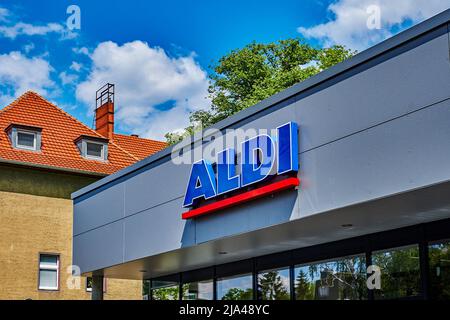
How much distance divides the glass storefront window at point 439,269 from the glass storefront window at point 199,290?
7161mm

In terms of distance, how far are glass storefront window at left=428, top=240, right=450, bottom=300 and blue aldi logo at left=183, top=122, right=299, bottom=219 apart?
2555 mm

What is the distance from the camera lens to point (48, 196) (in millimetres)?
31109

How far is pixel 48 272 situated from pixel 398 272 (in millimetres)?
19833

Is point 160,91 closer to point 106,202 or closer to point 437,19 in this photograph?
point 106,202

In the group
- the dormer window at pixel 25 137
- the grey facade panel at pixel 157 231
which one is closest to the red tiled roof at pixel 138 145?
the dormer window at pixel 25 137

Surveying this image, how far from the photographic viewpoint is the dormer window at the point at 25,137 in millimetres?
31984

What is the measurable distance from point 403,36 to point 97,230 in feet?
37.4

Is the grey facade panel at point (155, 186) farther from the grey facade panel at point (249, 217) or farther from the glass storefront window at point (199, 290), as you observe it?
the glass storefront window at point (199, 290)

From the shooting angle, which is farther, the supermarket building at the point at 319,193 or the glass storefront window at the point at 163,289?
the glass storefront window at the point at 163,289

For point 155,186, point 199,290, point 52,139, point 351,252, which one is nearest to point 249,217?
point 351,252

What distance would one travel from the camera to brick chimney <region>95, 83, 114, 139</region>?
3853cm

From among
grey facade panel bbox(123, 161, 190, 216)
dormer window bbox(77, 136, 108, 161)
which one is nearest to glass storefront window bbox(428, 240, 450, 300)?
grey facade panel bbox(123, 161, 190, 216)
